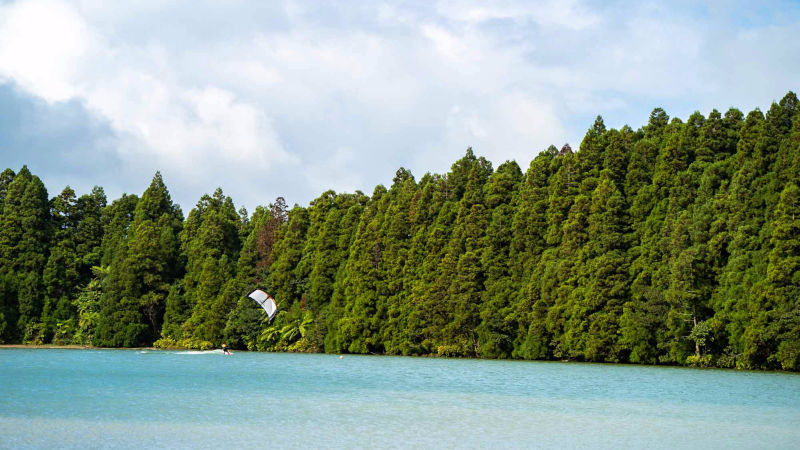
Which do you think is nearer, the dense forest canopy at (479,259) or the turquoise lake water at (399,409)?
the turquoise lake water at (399,409)

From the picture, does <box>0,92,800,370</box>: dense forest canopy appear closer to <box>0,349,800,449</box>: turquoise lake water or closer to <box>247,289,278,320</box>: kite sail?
<box>247,289,278,320</box>: kite sail

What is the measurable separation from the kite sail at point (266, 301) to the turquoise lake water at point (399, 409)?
33816 mm

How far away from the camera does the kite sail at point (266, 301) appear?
82188 mm

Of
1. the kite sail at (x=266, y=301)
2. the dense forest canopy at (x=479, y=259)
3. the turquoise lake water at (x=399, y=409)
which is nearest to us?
the turquoise lake water at (x=399, y=409)

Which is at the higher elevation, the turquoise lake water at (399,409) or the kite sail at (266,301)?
the kite sail at (266,301)

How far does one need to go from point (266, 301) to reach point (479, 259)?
25.9 meters

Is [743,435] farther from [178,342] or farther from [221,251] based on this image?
[221,251]

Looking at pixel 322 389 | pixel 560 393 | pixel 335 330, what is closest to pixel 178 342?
pixel 335 330

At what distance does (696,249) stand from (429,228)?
28.7m

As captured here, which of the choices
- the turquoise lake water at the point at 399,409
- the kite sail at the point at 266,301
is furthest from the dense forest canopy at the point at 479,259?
the turquoise lake water at the point at 399,409

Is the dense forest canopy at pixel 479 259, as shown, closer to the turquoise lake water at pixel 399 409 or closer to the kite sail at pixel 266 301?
the kite sail at pixel 266 301

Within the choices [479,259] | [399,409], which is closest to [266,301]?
[479,259]

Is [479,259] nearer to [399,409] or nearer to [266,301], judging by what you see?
[266,301]

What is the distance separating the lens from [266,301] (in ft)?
272
